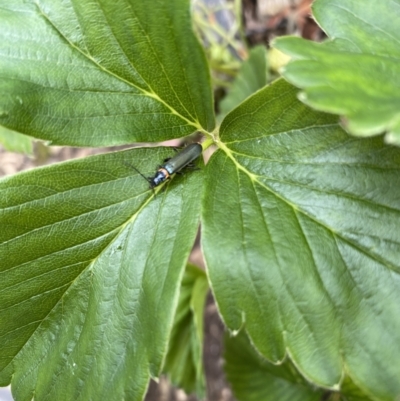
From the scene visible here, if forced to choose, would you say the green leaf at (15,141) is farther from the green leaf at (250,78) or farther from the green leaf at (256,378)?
the green leaf at (256,378)

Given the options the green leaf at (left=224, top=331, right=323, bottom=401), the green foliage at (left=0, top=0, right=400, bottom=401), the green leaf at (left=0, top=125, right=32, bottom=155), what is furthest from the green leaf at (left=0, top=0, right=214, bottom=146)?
the green leaf at (left=224, top=331, right=323, bottom=401)

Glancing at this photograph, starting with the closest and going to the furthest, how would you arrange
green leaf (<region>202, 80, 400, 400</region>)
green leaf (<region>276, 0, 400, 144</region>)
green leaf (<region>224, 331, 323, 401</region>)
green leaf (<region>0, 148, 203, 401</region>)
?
green leaf (<region>276, 0, 400, 144</region>) < green leaf (<region>202, 80, 400, 400</region>) < green leaf (<region>0, 148, 203, 401</region>) < green leaf (<region>224, 331, 323, 401</region>)

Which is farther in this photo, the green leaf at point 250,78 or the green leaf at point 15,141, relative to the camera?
the green leaf at point 15,141

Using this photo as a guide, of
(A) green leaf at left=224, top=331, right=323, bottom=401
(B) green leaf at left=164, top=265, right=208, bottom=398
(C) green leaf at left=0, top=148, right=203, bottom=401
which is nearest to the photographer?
(C) green leaf at left=0, top=148, right=203, bottom=401

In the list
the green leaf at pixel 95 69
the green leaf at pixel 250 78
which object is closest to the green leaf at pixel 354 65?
the green leaf at pixel 95 69

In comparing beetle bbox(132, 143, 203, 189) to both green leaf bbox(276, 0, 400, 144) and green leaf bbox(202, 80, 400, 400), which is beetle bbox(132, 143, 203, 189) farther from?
green leaf bbox(276, 0, 400, 144)

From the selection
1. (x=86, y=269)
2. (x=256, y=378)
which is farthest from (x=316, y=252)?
(x=256, y=378)

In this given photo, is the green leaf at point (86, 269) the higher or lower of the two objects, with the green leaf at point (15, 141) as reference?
lower
